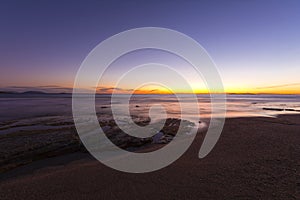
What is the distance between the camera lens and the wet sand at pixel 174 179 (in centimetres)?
449

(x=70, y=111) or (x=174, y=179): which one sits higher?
(x=174, y=179)

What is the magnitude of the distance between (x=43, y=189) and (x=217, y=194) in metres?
4.20

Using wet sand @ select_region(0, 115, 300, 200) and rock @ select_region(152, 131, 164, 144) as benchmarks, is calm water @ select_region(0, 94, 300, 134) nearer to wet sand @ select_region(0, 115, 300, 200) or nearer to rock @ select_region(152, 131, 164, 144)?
rock @ select_region(152, 131, 164, 144)

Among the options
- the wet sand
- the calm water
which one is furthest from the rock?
the calm water

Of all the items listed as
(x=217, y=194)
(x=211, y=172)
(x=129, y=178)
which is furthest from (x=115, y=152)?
(x=217, y=194)

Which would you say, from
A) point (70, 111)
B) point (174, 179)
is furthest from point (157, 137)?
point (70, 111)

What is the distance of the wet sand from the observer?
4489 mm

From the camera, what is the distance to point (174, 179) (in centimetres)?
523

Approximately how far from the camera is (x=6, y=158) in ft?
23.2

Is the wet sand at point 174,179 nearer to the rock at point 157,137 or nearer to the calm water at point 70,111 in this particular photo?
the rock at point 157,137

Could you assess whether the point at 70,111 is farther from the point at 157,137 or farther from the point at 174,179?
the point at 174,179

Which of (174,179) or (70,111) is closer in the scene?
(174,179)

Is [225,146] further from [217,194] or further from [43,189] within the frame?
[43,189]

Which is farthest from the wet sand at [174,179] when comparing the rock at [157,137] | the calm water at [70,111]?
the calm water at [70,111]
